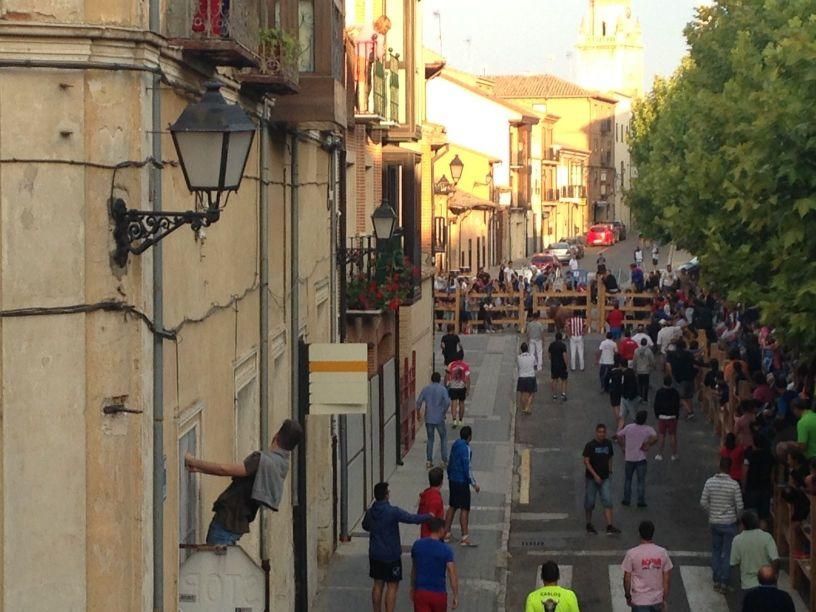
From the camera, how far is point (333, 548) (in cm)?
1922

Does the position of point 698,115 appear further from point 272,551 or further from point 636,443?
point 272,551

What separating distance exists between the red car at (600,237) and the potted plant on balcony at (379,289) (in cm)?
8221

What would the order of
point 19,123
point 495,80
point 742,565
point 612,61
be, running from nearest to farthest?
1. point 19,123
2. point 742,565
3. point 495,80
4. point 612,61

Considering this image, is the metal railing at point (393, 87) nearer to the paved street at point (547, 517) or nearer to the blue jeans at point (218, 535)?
the paved street at point (547, 517)

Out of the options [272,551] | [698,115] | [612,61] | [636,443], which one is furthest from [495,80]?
[272,551]

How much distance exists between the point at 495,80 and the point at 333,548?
103 meters

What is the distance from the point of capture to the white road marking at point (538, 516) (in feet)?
72.6

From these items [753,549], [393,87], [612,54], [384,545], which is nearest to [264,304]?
[384,545]

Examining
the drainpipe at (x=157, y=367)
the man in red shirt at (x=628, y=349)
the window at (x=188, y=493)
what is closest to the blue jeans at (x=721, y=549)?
the window at (x=188, y=493)

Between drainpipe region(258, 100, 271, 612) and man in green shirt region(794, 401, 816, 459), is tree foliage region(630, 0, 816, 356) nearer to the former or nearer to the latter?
man in green shirt region(794, 401, 816, 459)

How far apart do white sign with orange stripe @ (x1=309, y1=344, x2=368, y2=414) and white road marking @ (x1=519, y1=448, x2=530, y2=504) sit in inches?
340

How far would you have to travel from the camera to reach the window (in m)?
10.5

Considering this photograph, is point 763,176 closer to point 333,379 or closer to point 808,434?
point 808,434

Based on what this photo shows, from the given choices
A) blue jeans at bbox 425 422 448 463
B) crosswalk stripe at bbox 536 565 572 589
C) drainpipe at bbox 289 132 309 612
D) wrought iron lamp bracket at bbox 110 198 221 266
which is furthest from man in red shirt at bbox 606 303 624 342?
wrought iron lamp bracket at bbox 110 198 221 266
